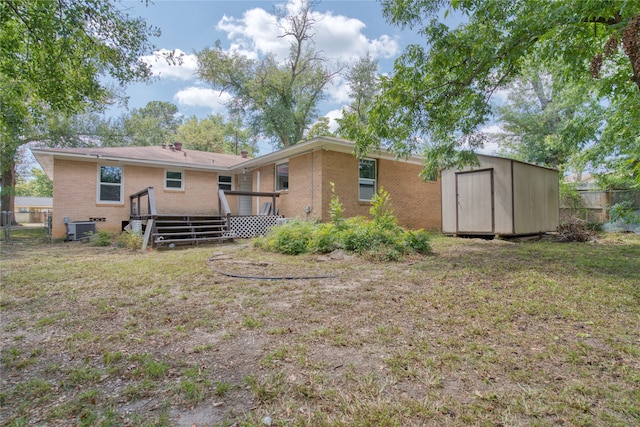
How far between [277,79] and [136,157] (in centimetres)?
1159

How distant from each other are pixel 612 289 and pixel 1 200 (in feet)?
101

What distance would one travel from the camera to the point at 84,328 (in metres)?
2.78

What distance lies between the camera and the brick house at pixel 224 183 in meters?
10.8

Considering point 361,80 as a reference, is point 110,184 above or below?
below

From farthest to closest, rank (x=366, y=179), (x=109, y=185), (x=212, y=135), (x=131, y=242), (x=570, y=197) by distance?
(x=212, y=135), (x=570, y=197), (x=109, y=185), (x=366, y=179), (x=131, y=242)

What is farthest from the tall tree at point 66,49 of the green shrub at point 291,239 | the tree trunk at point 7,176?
the tree trunk at point 7,176

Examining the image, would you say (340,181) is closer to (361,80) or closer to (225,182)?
(225,182)

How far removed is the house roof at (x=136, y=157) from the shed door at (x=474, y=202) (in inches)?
397

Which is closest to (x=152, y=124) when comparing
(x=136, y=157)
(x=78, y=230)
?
(x=136, y=157)

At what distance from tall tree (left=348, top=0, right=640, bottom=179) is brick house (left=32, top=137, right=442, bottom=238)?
3330 mm

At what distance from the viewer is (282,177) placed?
42.7 feet

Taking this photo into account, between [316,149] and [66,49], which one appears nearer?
[66,49]

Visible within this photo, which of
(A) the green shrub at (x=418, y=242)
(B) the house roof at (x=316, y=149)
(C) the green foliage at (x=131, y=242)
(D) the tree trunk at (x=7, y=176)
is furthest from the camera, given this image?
(D) the tree trunk at (x=7, y=176)

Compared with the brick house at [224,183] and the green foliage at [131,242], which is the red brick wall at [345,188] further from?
the green foliage at [131,242]
